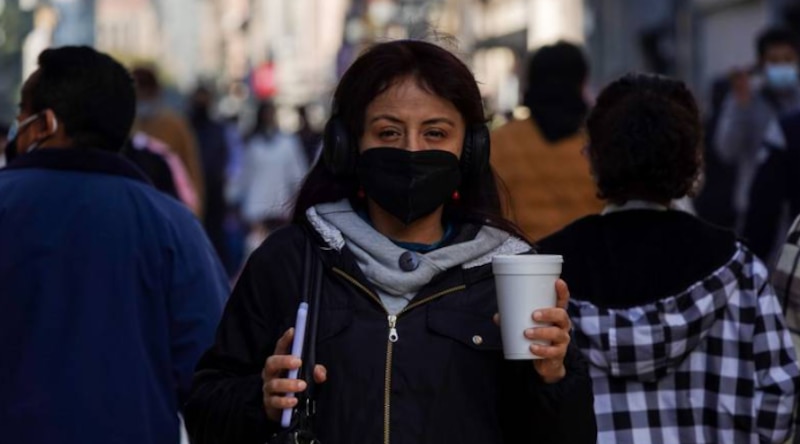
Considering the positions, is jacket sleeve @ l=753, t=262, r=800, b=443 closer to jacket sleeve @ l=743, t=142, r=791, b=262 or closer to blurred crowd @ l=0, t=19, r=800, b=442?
blurred crowd @ l=0, t=19, r=800, b=442

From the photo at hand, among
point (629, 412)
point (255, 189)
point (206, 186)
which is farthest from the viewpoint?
point (255, 189)

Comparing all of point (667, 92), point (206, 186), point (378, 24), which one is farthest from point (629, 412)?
point (378, 24)

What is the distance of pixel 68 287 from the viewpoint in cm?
518

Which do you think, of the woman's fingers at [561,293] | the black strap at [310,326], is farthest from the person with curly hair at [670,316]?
the woman's fingers at [561,293]

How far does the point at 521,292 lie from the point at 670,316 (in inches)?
53.9

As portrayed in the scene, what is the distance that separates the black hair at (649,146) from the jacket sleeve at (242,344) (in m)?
1.31

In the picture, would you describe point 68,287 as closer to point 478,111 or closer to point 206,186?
point 478,111

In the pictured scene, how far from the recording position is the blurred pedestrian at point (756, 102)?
1053 centimetres

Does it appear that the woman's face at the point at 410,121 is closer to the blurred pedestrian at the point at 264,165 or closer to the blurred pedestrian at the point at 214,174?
the blurred pedestrian at the point at 214,174

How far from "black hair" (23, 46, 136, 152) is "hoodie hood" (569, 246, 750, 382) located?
155 centimetres

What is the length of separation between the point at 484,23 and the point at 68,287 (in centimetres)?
Answer: 3704

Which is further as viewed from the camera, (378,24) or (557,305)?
(378,24)

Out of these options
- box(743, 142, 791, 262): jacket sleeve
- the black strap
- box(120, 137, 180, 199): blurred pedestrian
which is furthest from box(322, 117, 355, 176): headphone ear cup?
box(120, 137, 180, 199): blurred pedestrian

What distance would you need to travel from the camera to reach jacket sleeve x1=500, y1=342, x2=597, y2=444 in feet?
12.0
